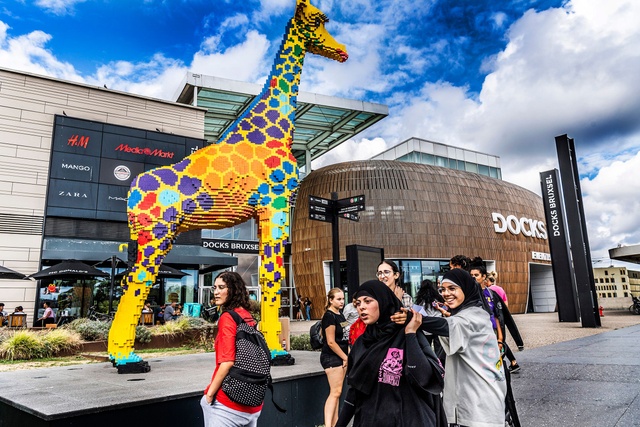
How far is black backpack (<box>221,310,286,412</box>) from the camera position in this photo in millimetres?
3119

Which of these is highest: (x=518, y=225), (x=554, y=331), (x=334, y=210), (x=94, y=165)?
(x=94, y=165)

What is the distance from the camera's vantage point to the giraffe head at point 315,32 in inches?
303

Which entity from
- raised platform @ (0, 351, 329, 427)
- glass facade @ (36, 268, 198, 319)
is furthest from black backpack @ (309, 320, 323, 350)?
glass facade @ (36, 268, 198, 319)

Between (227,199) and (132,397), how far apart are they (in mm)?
3179

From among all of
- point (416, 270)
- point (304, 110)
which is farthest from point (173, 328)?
point (416, 270)

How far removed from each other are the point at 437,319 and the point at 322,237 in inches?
1185

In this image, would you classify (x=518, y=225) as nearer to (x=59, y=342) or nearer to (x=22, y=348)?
(x=59, y=342)

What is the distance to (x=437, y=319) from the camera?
274 centimetres

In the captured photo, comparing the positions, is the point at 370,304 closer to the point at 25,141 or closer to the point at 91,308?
the point at 91,308

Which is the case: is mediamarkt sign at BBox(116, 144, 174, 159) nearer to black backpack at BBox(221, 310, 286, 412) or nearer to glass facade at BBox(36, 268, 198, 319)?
glass facade at BBox(36, 268, 198, 319)

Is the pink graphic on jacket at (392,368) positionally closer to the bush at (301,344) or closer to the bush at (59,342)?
the bush at (301,344)

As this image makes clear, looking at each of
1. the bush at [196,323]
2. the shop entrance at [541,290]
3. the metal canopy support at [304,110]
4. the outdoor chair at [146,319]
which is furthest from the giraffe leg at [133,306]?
the shop entrance at [541,290]

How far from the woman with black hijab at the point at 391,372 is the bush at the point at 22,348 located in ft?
33.6

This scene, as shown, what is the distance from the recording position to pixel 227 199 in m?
6.62
